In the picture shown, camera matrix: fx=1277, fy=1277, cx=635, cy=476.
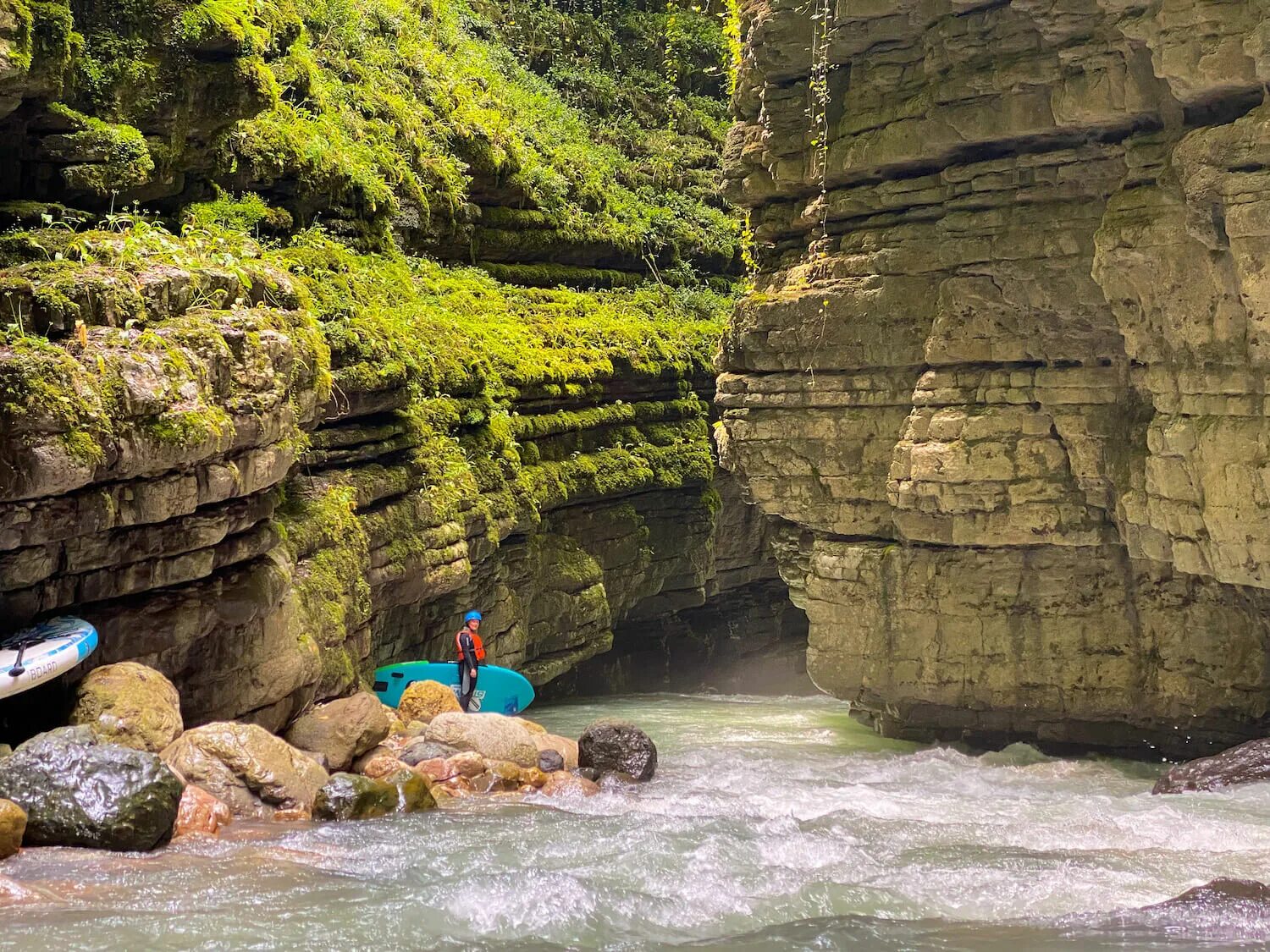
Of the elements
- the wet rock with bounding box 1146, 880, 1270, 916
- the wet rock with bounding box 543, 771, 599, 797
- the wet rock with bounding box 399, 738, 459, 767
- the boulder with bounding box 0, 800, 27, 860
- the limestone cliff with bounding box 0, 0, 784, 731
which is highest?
the limestone cliff with bounding box 0, 0, 784, 731

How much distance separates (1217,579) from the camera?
1305 cm

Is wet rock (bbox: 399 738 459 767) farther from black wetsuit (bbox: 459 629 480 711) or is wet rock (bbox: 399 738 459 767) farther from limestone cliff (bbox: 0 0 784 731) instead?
black wetsuit (bbox: 459 629 480 711)

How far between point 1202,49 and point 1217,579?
5199 millimetres

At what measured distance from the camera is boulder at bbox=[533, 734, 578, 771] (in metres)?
12.7

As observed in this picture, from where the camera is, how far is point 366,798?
979 centimetres

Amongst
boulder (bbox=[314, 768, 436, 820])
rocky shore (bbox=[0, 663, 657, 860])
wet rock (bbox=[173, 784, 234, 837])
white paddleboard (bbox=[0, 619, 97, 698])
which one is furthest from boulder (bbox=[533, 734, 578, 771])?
white paddleboard (bbox=[0, 619, 97, 698])

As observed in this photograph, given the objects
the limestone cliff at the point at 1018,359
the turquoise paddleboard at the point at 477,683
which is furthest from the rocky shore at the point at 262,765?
the limestone cliff at the point at 1018,359

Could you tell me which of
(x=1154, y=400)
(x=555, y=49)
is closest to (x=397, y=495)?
(x=1154, y=400)

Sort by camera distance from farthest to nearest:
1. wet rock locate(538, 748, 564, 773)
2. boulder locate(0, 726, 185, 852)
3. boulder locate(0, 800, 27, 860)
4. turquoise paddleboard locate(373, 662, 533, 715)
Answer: turquoise paddleboard locate(373, 662, 533, 715)
wet rock locate(538, 748, 564, 773)
boulder locate(0, 726, 185, 852)
boulder locate(0, 800, 27, 860)

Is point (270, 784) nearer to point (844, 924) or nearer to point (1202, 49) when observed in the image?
point (844, 924)

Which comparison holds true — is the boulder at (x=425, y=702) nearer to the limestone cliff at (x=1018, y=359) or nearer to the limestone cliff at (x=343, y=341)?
the limestone cliff at (x=343, y=341)

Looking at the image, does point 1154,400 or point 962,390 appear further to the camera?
point 962,390

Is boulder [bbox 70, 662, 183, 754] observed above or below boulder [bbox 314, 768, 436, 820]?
above

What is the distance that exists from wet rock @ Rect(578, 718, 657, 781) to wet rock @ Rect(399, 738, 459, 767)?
4.69 ft
